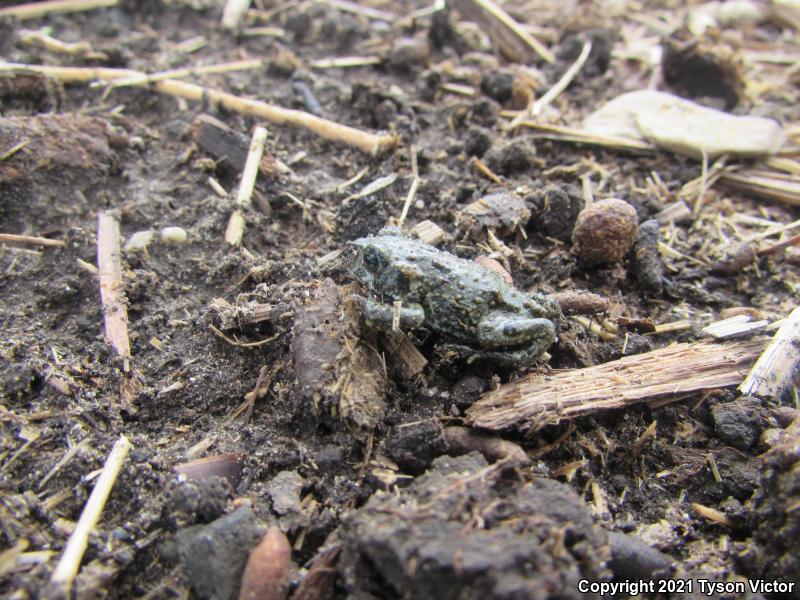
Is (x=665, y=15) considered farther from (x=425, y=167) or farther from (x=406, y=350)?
(x=406, y=350)

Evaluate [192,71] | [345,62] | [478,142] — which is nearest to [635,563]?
[478,142]

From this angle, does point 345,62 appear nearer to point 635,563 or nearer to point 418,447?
point 418,447

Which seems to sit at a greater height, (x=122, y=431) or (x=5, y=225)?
(x=5, y=225)

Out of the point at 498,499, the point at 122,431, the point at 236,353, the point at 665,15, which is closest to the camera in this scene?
the point at 498,499

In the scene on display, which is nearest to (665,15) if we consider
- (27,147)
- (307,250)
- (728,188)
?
(728,188)

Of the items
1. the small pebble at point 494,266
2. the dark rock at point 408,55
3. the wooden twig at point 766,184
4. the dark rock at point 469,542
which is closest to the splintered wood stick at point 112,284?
the dark rock at point 469,542

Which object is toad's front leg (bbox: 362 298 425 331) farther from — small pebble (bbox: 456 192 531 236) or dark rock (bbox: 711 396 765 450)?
dark rock (bbox: 711 396 765 450)
